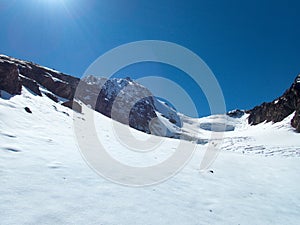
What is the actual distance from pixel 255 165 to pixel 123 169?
746 cm

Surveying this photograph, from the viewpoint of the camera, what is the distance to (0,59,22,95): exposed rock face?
53.4 feet

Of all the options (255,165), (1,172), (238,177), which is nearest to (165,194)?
(1,172)

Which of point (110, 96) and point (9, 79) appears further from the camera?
point (110, 96)

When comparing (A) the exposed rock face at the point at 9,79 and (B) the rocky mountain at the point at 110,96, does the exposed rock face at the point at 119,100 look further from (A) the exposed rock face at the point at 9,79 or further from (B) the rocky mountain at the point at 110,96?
(A) the exposed rock face at the point at 9,79

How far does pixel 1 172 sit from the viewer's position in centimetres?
486

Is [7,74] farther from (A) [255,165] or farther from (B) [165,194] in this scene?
(A) [255,165]

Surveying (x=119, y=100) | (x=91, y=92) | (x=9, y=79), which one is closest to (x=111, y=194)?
(x=9, y=79)

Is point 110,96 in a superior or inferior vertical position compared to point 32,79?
superior

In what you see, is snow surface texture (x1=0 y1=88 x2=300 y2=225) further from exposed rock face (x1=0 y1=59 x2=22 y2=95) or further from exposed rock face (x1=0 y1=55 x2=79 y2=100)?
exposed rock face (x1=0 y1=55 x2=79 y2=100)

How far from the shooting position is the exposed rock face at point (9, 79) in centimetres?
1628

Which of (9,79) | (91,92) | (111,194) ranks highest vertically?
(91,92)

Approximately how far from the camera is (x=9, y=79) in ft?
55.7

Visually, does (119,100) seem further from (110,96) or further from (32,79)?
(32,79)

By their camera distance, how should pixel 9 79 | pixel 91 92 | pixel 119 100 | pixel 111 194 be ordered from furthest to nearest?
1. pixel 119 100
2. pixel 91 92
3. pixel 9 79
4. pixel 111 194
